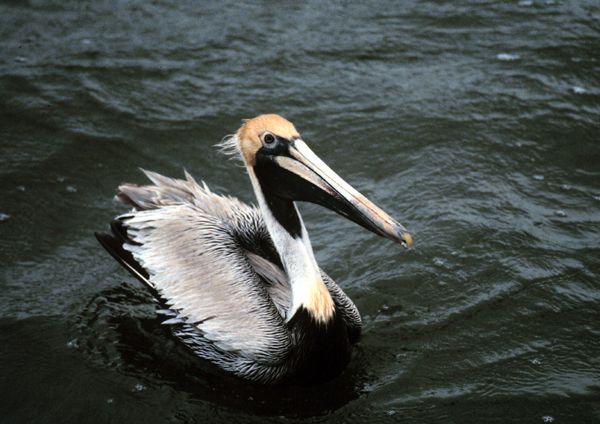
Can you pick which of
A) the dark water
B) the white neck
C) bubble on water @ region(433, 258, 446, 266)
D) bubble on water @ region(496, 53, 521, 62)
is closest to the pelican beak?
the white neck

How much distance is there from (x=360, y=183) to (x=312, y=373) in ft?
7.02

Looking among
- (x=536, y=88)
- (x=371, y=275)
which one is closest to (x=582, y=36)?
(x=536, y=88)

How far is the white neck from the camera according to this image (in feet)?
14.3

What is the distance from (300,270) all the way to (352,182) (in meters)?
1.98

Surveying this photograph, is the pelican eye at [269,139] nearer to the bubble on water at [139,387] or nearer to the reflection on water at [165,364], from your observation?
the reflection on water at [165,364]

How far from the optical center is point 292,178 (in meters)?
4.31

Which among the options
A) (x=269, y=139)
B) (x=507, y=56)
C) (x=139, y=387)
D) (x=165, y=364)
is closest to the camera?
(x=269, y=139)

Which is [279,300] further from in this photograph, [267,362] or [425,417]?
[425,417]

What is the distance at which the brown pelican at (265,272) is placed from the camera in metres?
4.29

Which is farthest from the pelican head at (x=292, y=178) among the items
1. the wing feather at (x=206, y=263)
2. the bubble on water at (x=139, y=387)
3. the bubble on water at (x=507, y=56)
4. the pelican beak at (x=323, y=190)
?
the bubble on water at (x=507, y=56)

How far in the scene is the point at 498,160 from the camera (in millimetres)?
6266

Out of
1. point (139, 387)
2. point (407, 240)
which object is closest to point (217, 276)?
point (139, 387)

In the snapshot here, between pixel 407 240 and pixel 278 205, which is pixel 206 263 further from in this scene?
pixel 407 240

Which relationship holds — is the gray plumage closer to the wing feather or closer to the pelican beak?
the wing feather
